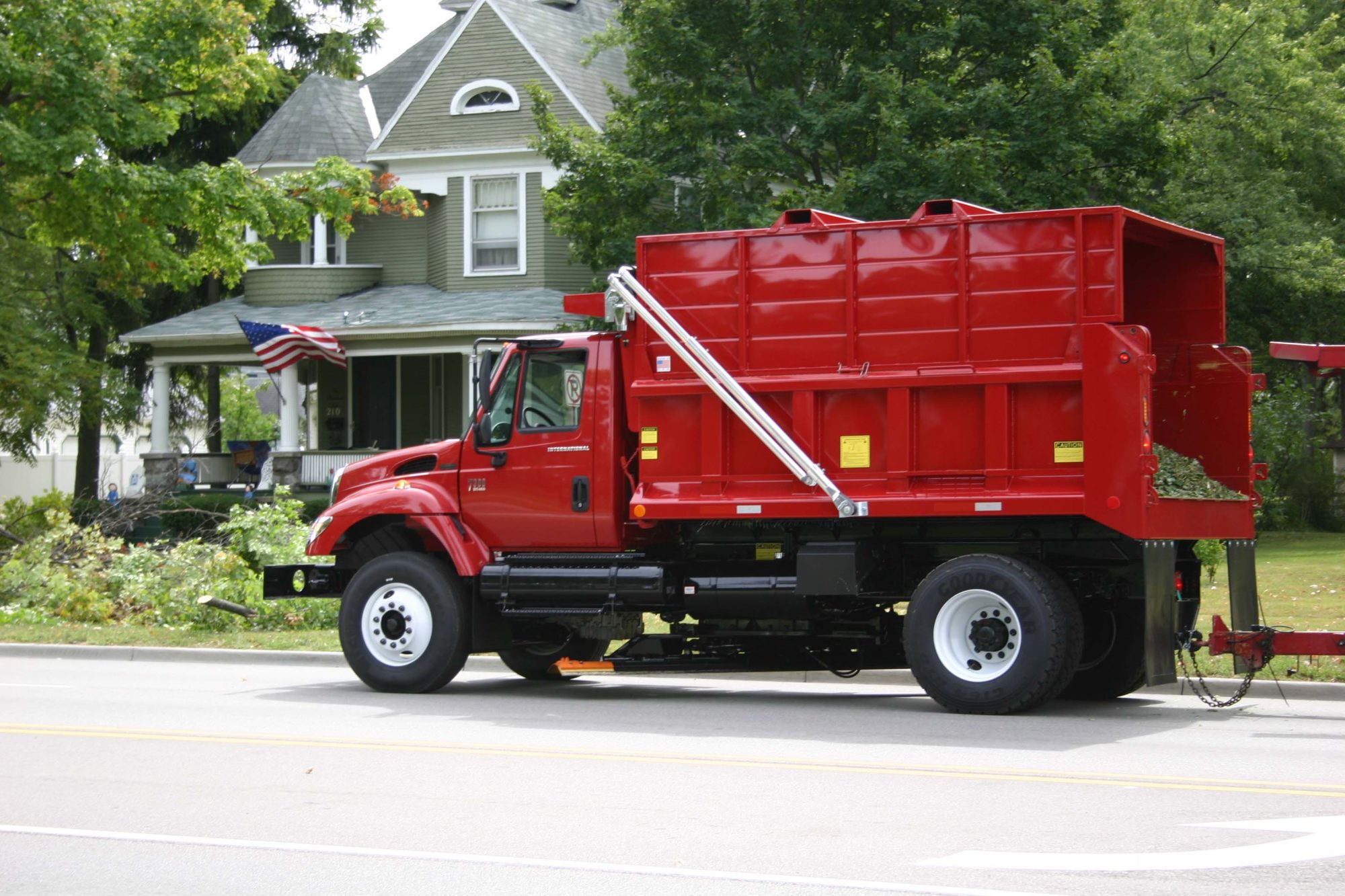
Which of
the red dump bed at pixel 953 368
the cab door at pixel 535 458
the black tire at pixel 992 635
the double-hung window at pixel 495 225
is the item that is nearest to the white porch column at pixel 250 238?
the double-hung window at pixel 495 225

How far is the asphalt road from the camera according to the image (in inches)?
251

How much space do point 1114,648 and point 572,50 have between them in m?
23.8

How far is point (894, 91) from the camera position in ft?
74.5

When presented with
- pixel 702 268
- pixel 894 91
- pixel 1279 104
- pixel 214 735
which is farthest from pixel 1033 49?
pixel 214 735

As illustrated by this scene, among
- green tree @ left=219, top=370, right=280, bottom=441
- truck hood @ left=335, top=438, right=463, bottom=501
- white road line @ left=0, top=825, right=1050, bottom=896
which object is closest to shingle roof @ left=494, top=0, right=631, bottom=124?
truck hood @ left=335, top=438, right=463, bottom=501

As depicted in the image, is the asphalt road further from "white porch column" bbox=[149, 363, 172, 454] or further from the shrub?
"white porch column" bbox=[149, 363, 172, 454]

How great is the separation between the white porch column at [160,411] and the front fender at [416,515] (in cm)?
2211

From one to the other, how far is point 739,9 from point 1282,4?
11725mm

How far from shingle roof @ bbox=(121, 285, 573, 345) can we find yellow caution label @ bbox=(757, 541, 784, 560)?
17.6 meters

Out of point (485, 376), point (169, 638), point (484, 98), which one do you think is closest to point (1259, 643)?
point (485, 376)

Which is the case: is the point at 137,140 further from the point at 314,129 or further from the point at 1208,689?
the point at 1208,689

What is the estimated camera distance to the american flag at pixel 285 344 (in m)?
30.2

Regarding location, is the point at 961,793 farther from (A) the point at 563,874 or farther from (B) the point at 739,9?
(B) the point at 739,9

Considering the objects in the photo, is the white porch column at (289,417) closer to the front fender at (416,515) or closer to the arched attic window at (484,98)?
the arched attic window at (484,98)
